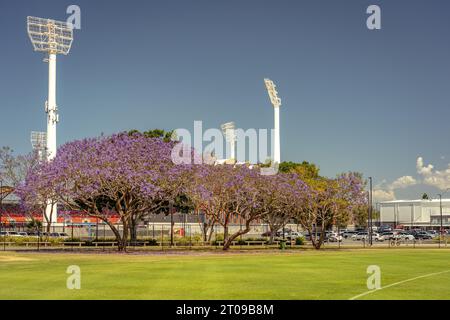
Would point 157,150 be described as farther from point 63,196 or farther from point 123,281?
point 123,281

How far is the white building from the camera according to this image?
16075 cm

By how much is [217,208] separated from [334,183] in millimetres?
12434

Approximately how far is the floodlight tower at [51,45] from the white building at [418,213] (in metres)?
102

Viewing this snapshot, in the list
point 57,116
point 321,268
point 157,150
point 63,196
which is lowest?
point 321,268

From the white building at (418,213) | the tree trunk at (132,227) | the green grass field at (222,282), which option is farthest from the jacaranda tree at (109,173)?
the white building at (418,213)

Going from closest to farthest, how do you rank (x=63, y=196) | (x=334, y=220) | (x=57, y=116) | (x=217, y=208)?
(x=63, y=196)
(x=217, y=208)
(x=334, y=220)
(x=57, y=116)

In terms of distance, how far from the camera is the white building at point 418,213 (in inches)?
6329

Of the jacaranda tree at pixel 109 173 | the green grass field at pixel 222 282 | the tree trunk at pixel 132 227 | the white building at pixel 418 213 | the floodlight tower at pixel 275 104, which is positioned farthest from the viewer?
the white building at pixel 418 213

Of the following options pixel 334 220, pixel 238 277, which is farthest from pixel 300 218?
pixel 238 277

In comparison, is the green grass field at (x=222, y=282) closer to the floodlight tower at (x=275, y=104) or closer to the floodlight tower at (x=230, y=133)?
the floodlight tower at (x=275, y=104)

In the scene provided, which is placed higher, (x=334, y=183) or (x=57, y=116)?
(x=57, y=116)

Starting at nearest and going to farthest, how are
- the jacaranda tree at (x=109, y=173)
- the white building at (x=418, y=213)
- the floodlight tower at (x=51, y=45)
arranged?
the jacaranda tree at (x=109, y=173), the floodlight tower at (x=51, y=45), the white building at (x=418, y=213)

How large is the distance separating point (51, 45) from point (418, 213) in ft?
371
